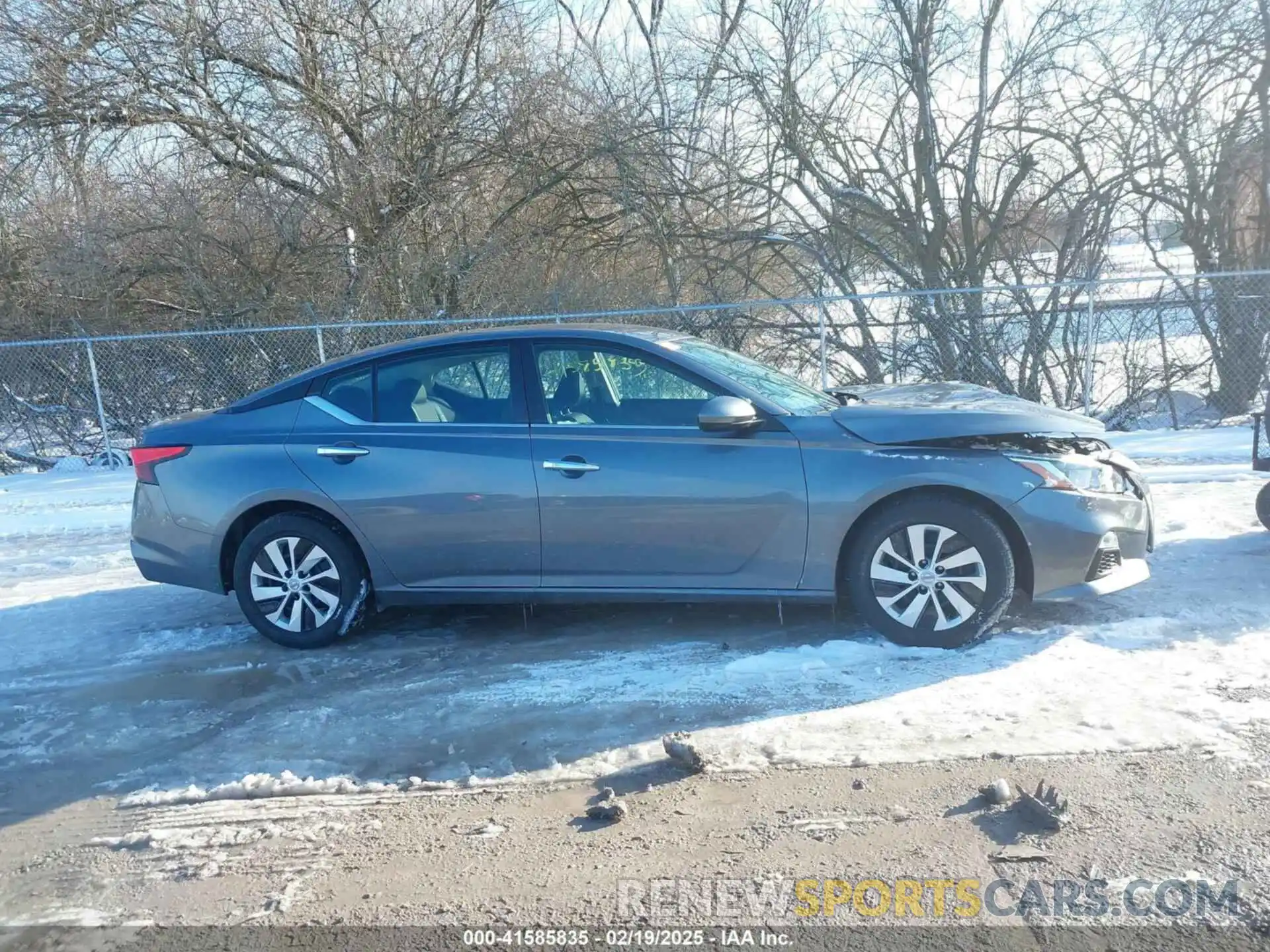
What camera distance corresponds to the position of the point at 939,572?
4.77 meters

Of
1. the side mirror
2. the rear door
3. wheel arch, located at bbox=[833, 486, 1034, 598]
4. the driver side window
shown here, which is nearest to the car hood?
wheel arch, located at bbox=[833, 486, 1034, 598]

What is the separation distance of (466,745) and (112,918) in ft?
4.63

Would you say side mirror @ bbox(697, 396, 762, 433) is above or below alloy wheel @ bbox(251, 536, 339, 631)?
above

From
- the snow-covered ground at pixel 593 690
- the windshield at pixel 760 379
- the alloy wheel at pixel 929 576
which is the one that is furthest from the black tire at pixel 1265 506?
the windshield at pixel 760 379

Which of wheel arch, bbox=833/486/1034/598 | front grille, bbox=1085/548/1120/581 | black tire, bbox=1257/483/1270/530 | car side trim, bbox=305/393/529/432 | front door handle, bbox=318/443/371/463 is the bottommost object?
black tire, bbox=1257/483/1270/530

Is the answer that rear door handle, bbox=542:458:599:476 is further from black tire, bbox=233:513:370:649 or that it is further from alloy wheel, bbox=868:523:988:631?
alloy wheel, bbox=868:523:988:631

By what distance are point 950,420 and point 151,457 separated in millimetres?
4267

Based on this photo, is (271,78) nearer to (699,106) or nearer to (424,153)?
(424,153)

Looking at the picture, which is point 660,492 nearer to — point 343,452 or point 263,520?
point 343,452

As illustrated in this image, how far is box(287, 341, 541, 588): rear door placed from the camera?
512cm

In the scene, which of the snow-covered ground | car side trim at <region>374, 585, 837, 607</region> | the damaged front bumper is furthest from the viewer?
car side trim at <region>374, 585, 837, 607</region>

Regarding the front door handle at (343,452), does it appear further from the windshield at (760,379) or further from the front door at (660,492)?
the windshield at (760,379)

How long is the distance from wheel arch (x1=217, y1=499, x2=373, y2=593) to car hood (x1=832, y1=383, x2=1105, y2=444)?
8.50 feet

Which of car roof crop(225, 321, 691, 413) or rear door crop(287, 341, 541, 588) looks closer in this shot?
rear door crop(287, 341, 541, 588)
